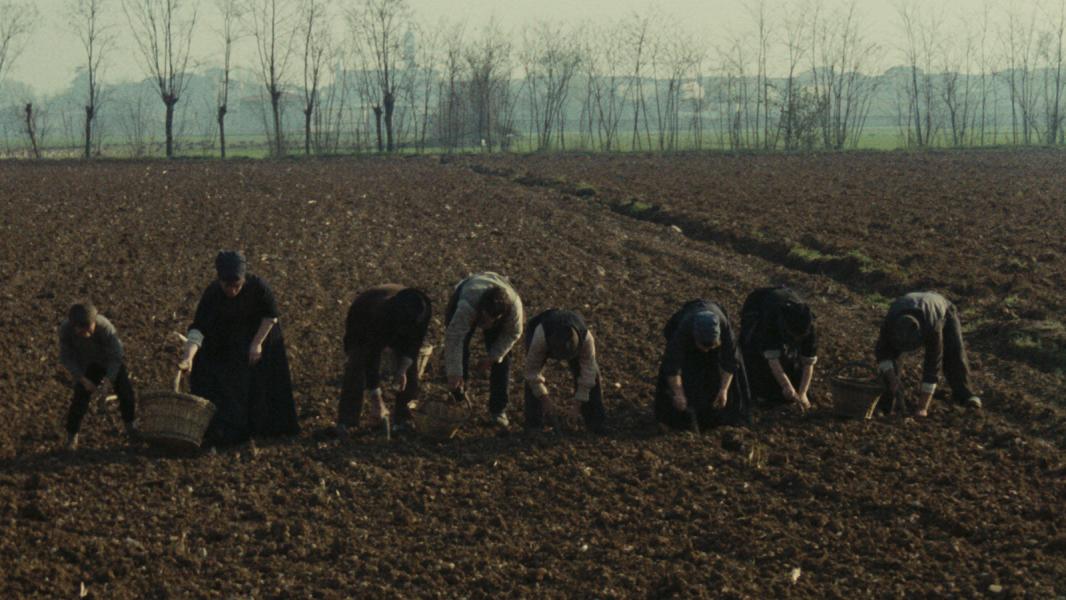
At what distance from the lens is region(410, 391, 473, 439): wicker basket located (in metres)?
9.05

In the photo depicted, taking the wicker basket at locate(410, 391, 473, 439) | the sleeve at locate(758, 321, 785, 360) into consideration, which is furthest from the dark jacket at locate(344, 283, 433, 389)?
the sleeve at locate(758, 321, 785, 360)

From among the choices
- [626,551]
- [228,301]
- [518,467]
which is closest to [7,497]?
[228,301]

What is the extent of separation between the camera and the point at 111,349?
27.8 ft

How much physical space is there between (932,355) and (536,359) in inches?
125

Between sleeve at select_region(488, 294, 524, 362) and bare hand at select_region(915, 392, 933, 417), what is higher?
sleeve at select_region(488, 294, 524, 362)

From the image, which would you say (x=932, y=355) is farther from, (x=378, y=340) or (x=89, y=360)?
(x=89, y=360)

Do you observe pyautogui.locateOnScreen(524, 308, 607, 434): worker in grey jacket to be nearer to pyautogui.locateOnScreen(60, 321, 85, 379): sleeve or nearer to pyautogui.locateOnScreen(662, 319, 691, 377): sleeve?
pyautogui.locateOnScreen(662, 319, 691, 377): sleeve

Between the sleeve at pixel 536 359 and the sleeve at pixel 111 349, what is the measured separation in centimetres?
289

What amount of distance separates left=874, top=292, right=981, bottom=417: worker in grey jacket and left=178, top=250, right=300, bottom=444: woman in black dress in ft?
15.2

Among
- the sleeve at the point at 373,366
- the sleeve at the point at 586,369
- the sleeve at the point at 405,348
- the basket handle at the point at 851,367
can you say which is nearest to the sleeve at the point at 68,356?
the sleeve at the point at 373,366

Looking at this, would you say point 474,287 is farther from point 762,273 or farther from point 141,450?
point 762,273

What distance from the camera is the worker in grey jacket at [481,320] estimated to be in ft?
28.9

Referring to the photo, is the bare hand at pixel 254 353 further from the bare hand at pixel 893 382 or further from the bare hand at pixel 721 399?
the bare hand at pixel 893 382

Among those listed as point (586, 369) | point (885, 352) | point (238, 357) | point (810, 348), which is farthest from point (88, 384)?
point (885, 352)
